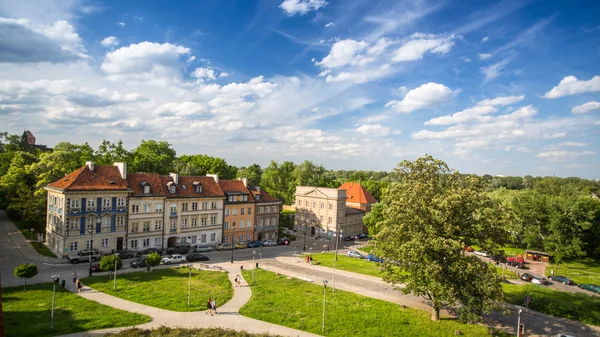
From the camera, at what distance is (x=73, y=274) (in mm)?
35656

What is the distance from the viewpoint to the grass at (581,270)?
52.9m

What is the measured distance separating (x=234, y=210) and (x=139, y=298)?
97.5ft

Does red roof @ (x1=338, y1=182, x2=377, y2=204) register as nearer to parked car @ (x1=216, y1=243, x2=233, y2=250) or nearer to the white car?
parked car @ (x1=216, y1=243, x2=233, y2=250)

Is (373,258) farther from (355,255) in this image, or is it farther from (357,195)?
(357,195)

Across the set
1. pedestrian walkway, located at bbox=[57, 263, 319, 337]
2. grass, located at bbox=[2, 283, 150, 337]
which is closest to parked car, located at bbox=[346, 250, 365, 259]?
pedestrian walkway, located at bbox=[57, 263, 319, 337]

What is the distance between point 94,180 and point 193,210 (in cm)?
1436

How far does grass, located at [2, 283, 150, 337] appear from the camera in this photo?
24266mm

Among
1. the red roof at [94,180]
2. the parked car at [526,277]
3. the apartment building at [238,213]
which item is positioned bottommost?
the parked car at [526,277]

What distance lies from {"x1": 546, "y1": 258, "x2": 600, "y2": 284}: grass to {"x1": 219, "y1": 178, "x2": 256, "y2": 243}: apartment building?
1873 inches

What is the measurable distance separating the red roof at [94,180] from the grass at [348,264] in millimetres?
28512

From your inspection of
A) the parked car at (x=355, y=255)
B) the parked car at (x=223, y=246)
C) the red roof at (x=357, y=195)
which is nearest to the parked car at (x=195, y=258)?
the parked car at (x=223, y=246)

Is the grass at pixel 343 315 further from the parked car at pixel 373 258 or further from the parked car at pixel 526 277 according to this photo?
the parked car at pixel 526 277

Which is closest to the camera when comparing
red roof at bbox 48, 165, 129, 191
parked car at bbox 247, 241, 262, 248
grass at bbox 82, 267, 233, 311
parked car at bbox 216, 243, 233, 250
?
grass at bbox 82, 267, 233, 311

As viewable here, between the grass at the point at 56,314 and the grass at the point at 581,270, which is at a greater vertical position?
the grass at the point at 56,314
